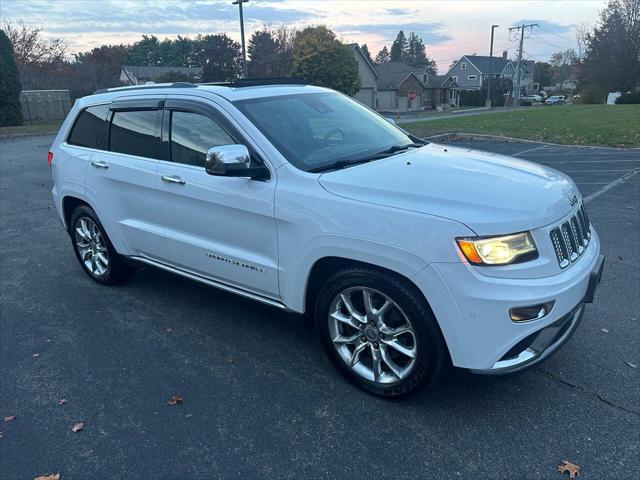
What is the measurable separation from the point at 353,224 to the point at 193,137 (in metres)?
1.65

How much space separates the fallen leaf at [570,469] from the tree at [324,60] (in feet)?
142

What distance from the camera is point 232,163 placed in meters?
3.13

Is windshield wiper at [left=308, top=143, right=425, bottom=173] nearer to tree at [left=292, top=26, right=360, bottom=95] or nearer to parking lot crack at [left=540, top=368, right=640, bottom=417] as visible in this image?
Answer: parking lot crack at [left=540, top=368, right=640, bottom=417]

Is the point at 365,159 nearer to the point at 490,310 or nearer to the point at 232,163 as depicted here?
the point at 232,163

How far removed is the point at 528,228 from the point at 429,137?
15.7 meters

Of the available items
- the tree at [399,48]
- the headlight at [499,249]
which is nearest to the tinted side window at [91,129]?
the headlight at [499,249]

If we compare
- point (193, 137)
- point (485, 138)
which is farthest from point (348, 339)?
point (485, 138)

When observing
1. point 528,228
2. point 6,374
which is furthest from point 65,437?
point 528,228

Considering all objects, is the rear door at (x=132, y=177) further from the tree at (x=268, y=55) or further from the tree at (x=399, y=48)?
the tree at (x=399, y=48)

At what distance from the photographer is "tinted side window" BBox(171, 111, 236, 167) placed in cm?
363

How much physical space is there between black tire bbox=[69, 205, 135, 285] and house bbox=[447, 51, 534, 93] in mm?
87252

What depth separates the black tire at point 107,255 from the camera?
15.8 feet

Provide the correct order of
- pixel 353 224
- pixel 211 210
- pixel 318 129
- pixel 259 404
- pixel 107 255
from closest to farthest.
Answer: pixel 353 224 < pixel 259 404 < pixel 211 210 < pixel 318 129 < pixel 107 255

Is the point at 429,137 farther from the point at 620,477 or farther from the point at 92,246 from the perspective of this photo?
the point at 620,477
